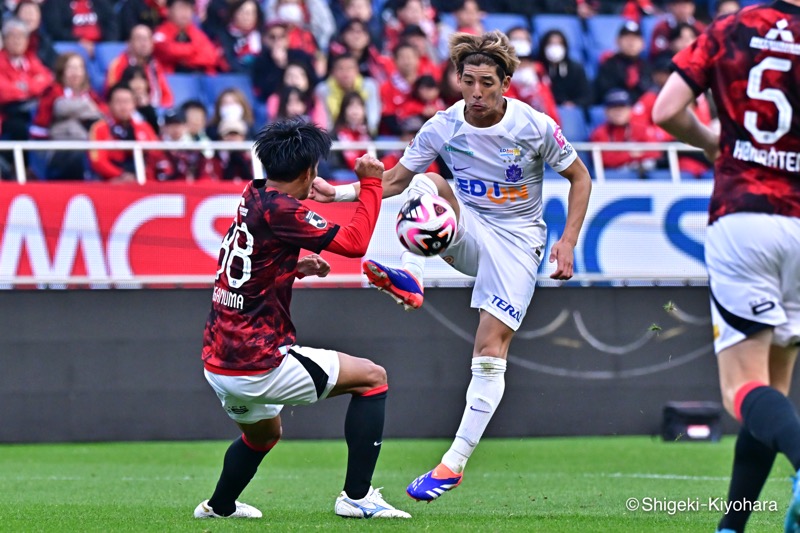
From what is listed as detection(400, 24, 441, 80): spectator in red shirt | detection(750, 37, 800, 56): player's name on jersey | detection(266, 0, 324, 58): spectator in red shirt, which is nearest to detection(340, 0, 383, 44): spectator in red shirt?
detection(266, 0, 324, 58): spectator in red shirt

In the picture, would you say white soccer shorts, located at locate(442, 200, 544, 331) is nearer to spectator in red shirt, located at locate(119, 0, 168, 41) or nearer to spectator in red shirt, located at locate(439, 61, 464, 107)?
spectator in red shirt, located at locate(439, 61, 464, 107)

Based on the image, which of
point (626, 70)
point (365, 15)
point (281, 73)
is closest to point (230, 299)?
point (281, 73)

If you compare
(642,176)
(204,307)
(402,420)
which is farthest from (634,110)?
(204,307)

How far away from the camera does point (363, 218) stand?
6.13 m

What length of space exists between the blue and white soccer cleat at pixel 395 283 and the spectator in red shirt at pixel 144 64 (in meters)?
8.07

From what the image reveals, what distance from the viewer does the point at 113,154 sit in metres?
12.1

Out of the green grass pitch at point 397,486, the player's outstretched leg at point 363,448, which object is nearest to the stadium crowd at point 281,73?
the green grass pitch at point 397,486

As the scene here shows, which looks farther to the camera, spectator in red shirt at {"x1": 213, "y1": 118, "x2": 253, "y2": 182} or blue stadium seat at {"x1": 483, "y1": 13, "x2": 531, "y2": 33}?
blue stadium seat at {"x1": 483, "y1": 13, "x2": 531, "y2": 33}

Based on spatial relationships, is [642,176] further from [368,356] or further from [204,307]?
[204,307]

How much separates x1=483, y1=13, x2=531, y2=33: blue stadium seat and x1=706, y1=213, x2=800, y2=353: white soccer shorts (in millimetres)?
12199

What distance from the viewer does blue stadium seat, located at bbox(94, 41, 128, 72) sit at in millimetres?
14617

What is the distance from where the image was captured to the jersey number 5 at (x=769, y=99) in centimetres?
455

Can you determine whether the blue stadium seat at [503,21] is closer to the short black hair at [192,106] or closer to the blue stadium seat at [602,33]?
the blue stadium seat at [602,33]

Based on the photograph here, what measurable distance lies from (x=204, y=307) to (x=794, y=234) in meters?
8.08
